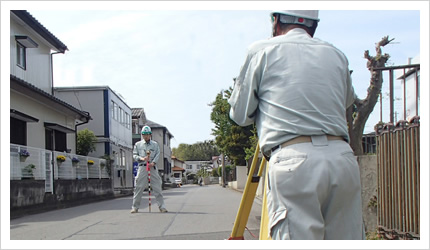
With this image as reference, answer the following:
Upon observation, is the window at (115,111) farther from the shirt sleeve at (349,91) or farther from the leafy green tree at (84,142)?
the shirt sleeve at (349,91)

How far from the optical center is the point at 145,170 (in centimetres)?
1066

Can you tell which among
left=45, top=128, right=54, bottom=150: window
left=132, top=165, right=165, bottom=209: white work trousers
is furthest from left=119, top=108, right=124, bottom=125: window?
left=132, top=165, right=165, bottom=209: white work trousers

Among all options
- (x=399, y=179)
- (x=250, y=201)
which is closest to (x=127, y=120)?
(x=399, y=179)

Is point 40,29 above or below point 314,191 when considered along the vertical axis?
above

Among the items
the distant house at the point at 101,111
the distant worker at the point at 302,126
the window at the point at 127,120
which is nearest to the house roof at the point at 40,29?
the distant house at the point at 101,111

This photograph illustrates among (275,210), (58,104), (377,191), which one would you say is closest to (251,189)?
(275,210)

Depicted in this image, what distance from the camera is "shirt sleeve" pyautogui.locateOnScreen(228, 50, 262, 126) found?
2.57 metres

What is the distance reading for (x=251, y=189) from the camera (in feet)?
10.0

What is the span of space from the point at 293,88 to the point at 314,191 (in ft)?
1.82

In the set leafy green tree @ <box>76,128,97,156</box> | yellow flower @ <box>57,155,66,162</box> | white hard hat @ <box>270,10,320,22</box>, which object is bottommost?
yellow flower @ <box>57,155,66,162</box>

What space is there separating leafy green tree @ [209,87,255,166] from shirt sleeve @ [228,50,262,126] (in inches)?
837

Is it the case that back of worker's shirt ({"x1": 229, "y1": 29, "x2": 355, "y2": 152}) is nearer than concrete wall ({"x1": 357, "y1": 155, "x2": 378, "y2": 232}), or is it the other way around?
back of worker's shirt ({"x1": 229, "y1": 29, "x2": 355, "y2": 152})

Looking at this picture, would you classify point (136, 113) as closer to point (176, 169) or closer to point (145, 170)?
point (145, 170)

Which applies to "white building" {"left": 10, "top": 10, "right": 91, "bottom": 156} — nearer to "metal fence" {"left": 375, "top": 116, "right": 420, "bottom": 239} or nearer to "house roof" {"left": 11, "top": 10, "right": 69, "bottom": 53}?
"house roof" {"left": 11, "top": 10, "right": 69, "bottom": 53}
